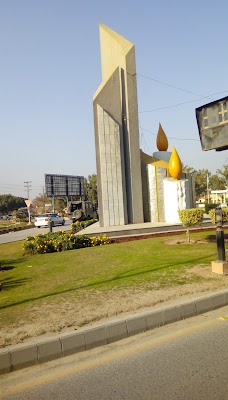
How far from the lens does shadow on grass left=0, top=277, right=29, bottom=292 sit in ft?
22.3

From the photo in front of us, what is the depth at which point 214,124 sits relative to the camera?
30.9 feet

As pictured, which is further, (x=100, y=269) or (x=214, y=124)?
(x=214, y=124)

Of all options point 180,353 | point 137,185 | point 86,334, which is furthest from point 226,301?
point 137,185

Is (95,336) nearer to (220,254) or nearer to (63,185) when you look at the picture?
(220,254)

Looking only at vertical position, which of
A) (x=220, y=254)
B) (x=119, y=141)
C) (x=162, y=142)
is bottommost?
(x=220, y=254)

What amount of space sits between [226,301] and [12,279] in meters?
5.02

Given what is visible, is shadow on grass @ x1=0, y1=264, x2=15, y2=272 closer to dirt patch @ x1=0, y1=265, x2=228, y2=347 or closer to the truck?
dirt patch @ x1=0, y1=265, x2=228, y2=347

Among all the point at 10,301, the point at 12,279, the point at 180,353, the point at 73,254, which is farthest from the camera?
the point at 73,254

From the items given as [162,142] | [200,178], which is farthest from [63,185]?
[162,142]

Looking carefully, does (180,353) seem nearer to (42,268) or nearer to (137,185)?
(42,268)

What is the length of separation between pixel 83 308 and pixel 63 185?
57.8m

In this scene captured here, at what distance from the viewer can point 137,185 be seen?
18.9 m

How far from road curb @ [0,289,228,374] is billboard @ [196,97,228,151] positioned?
5667 millimetres

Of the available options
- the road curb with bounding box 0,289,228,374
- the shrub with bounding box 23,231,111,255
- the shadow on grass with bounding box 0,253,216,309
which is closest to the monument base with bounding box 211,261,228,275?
the shadow on grass with bounding box 0,253,216,309
